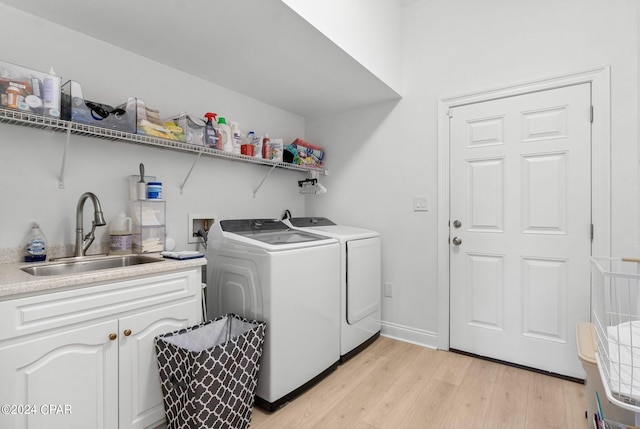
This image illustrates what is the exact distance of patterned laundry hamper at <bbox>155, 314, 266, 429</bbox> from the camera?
135 centimetres

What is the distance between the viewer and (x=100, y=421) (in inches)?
51.3

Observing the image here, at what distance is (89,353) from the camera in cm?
127

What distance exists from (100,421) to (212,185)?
1515 millimetres

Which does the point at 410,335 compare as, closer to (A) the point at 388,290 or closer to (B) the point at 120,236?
(A) the point at 388,290

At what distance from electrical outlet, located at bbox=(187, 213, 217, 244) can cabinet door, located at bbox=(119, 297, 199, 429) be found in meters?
0.74

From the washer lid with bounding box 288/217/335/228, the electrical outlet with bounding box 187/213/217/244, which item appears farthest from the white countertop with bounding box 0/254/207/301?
the washer lid with bounding box 288/217/335/228

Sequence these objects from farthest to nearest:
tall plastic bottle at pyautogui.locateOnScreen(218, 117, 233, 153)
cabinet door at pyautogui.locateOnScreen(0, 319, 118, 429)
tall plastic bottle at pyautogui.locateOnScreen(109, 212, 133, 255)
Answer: tall plastic bottle at pyautogui.locateOnScreen(218, 117, 233, 153), tall plastic bottle at pyautogui.locateOnScreen(109, 212, 133, 255), cabinet door at pyautogui.locateOnScreen(0, 319, 118, 429)

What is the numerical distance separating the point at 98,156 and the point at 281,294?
50.9 inches

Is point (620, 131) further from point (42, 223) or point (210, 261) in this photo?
point (42, 223)

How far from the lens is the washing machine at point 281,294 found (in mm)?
1702

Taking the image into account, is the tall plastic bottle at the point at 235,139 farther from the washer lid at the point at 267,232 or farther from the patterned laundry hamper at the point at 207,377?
the patterned laundry hamper at the point at 207,377

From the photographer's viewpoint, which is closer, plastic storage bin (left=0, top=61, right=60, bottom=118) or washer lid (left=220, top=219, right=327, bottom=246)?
plastic storage bin (left=0, top=61, right=60, bottom=118)

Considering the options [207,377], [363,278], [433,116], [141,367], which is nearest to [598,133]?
[433,116]

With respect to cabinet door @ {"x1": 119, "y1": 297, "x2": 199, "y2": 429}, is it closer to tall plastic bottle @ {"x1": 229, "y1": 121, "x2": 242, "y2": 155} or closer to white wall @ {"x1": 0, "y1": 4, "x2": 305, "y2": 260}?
white wall @ {"x1": 0, "y1": 4, "x2": 305, "y2": 260}
